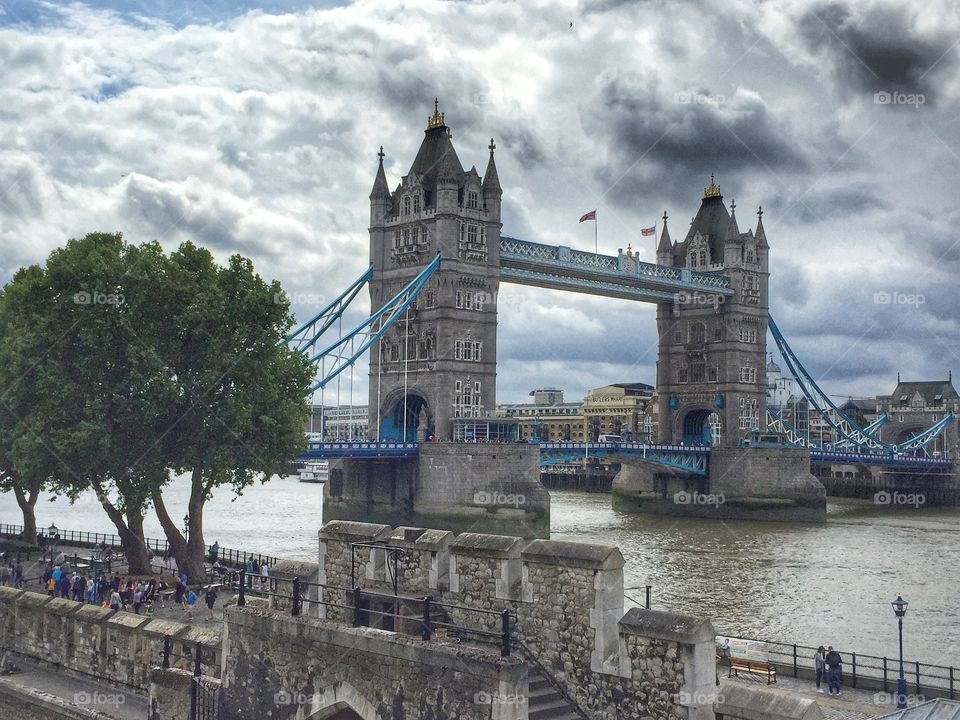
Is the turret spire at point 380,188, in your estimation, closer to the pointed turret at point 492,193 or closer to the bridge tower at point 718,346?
the pointed turret at point 492,193

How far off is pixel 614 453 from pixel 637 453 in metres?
2.84

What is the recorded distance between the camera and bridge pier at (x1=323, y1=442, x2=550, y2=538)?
57844 millimetres

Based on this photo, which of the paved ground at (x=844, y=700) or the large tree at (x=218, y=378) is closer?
the paved ground at (x=844, y=700)

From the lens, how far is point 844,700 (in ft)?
53.0

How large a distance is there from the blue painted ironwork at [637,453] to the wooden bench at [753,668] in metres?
45.9

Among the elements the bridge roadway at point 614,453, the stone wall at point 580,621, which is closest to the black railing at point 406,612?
the stone wall at point 580,621

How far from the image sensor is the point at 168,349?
30734 mm

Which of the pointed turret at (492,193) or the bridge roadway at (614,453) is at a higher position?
the pointed turret at (492,193)

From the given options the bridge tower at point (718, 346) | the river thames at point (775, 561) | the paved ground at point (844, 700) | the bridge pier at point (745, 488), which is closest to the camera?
the paved ground at point (844, 700)

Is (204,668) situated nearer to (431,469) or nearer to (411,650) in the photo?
(411,650)

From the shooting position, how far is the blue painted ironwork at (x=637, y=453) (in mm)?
66625

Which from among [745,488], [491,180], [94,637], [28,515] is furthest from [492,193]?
[94,637]

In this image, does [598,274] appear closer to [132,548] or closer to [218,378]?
[218,378]

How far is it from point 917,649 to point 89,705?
72.3ft
